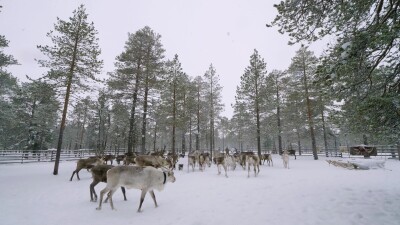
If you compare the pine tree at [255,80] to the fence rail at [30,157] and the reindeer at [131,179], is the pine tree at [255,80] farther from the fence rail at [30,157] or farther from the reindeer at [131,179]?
the fence rail at [30,157]

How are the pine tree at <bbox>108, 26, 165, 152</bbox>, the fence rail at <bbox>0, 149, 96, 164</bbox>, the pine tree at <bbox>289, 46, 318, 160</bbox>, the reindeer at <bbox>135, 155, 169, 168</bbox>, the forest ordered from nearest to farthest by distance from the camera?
the forest
the reindeer at <bbox>135, 155, 169, 168</bbox>
the pine tree at <bbox>108, 26, 165, 152</bbox>
the fence rail at <bbox>0, 149, 96, 164</bbox>
the pine tree at <bbox>289, 46, 318, 160</bbox>

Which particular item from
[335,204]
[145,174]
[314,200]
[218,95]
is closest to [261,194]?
[314,200]

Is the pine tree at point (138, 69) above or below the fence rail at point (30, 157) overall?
above

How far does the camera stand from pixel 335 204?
6750 millimetres

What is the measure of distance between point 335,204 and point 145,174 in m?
6.43

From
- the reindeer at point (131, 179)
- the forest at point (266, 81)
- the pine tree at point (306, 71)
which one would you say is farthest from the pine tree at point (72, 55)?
the pine tree at point (306, 71)

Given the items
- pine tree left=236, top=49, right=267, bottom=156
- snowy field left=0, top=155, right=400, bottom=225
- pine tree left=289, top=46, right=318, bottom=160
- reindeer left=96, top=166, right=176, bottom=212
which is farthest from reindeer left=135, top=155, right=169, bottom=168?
pine tree left=289, top=46, right=318, bottom=160

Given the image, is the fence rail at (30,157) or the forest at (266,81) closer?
the forest at (266,81)

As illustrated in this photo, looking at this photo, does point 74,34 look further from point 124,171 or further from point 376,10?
point 376,10

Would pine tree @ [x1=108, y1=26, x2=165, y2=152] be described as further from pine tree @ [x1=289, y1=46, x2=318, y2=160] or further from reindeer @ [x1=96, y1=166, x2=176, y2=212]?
pine tree @ [x1=289, y1=46, x2=318, y2=160]

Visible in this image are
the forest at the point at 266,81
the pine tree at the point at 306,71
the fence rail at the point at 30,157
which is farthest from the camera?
the pine tree at the point at 306,71

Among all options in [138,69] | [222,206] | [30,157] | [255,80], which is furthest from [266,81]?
[30,157]

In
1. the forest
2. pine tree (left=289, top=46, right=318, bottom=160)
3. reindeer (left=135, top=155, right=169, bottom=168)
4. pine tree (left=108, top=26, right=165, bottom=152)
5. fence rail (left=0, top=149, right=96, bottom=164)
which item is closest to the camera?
the forest

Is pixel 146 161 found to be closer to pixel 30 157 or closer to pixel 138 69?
pixel 138 69
